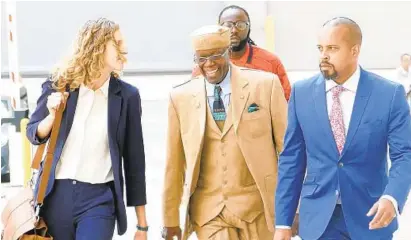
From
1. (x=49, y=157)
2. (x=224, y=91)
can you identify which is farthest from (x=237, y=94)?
(x=49, y=157)

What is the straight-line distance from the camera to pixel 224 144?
4344 mm

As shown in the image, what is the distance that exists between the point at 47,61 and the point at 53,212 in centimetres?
1660

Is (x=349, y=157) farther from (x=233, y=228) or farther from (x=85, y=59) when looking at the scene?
(x=85, y=59)

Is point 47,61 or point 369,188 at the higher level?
point 369,188

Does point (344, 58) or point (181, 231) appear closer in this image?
point (344, 58)

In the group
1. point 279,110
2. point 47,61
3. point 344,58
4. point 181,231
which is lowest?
point 47,61

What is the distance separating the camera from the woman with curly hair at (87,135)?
4211 millimetres

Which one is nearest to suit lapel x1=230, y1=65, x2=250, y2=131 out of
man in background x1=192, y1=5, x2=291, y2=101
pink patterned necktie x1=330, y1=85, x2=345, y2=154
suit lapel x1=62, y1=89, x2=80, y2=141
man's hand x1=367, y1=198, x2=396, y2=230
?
pink patterned necktie x1=330, y1=85, x2=345, y2=154

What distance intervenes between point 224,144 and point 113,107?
0.63 metres

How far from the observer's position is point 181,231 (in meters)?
4.58

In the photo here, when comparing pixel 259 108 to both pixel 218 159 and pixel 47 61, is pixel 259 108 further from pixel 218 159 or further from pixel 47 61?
pixel 47 61

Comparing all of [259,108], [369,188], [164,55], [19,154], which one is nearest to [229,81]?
[259,108]

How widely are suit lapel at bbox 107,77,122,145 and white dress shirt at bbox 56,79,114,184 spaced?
0.03 m

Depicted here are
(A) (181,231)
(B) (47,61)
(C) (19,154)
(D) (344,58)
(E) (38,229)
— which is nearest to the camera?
(D) (344,58)
